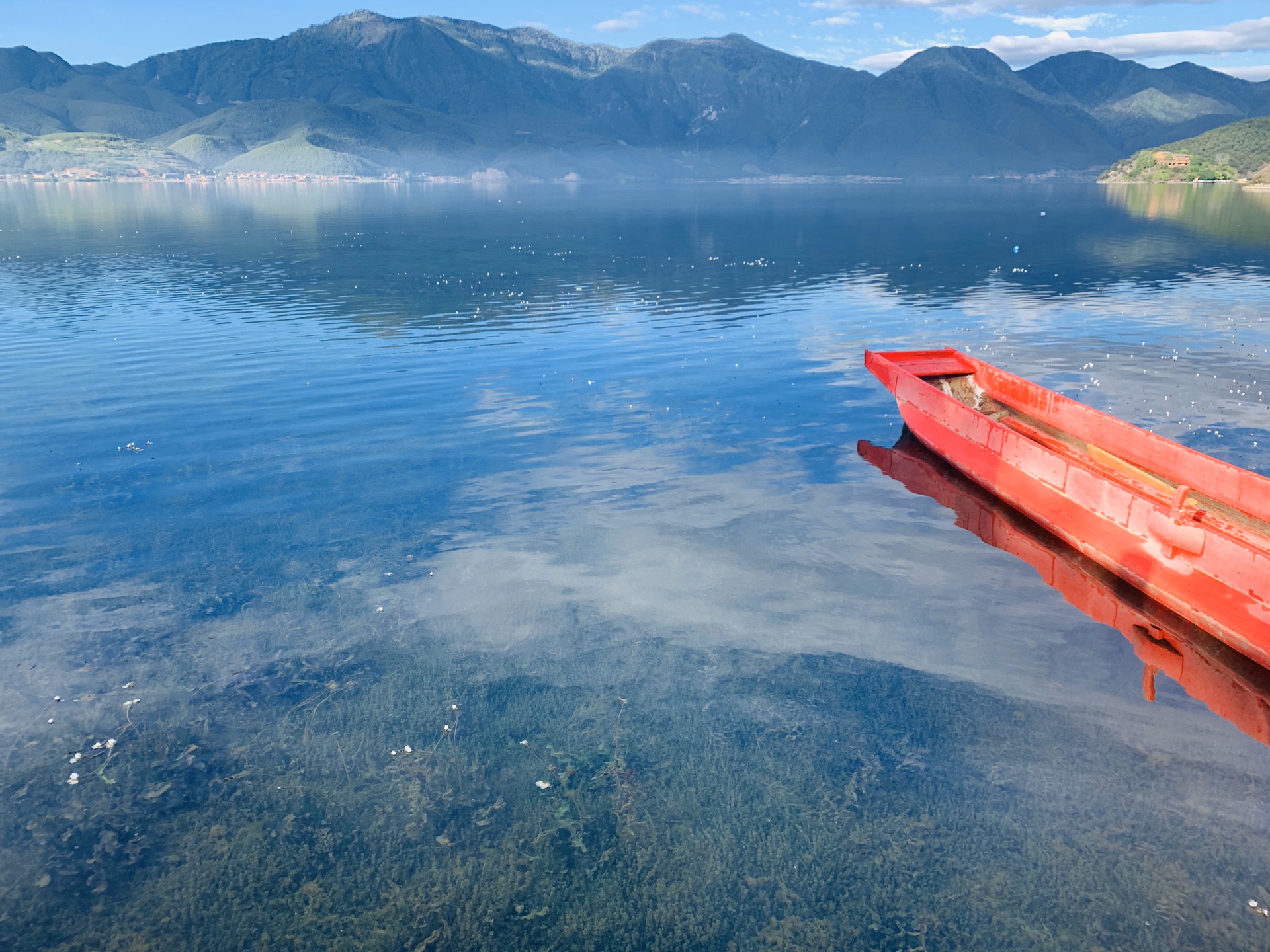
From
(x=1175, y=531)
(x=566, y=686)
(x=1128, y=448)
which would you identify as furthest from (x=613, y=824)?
(x=1128, y=448)

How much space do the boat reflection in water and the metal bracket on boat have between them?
1488mm

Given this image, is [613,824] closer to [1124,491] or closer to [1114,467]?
[1124,491]

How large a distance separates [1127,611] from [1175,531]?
82.6 inches

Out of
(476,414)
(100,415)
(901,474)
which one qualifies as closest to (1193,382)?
(901,474)

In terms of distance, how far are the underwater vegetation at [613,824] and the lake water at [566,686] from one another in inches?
2.0

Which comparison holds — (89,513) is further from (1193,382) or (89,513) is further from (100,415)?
(1193,382)

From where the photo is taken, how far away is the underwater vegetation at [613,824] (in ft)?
29.1

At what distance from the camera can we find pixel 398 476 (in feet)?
71.7

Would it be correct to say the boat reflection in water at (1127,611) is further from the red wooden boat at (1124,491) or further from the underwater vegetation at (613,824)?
the underwater vegetation at (613,824)

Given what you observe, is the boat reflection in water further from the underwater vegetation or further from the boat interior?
the underwater vegetation

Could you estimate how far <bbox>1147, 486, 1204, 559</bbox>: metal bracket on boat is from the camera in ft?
44.9

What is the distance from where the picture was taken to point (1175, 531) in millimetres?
14047

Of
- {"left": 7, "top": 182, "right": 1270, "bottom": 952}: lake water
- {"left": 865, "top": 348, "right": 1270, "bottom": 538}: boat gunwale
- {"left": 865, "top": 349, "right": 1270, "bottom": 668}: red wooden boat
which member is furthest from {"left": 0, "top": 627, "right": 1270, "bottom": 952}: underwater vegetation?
{"left": 865, "top": 348, "right": 1270, "bottom": 538}: boat gunwale

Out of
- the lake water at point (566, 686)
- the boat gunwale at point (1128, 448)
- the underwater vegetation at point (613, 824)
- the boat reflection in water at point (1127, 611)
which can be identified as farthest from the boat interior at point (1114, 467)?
the underwater vegetation at point (613, 824)
